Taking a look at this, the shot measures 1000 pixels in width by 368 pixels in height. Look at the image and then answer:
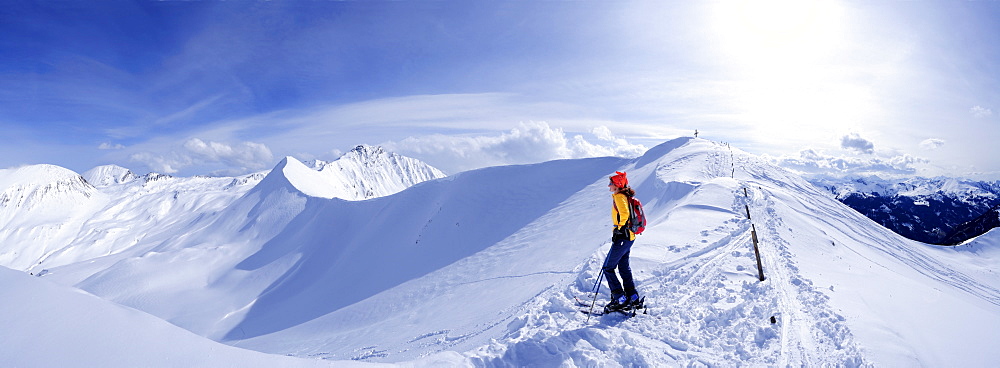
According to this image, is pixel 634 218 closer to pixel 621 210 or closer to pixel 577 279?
pixel 621 210

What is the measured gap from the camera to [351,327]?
18.2m

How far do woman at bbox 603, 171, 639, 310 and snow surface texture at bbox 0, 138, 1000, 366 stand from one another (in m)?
0.37

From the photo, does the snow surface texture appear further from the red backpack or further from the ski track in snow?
the red backpack

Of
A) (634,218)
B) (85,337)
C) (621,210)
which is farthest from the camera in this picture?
(634,218)

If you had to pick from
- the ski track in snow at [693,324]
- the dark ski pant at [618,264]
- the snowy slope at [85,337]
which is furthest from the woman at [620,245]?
the snowy slope at [85,337]

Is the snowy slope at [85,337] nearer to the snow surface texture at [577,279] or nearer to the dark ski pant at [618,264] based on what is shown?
the snow surface texture at [577,279]

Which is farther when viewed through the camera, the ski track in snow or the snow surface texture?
the snow surface texture

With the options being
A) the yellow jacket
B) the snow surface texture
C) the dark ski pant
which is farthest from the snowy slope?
the yellow jacket

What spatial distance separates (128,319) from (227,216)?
67499mm

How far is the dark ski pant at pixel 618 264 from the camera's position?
21.6ft

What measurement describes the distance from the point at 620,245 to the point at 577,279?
7.61ft

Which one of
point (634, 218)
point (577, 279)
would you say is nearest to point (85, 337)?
point (634, 218)

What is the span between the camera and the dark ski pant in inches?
259

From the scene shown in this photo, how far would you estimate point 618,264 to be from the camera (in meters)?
6.85
